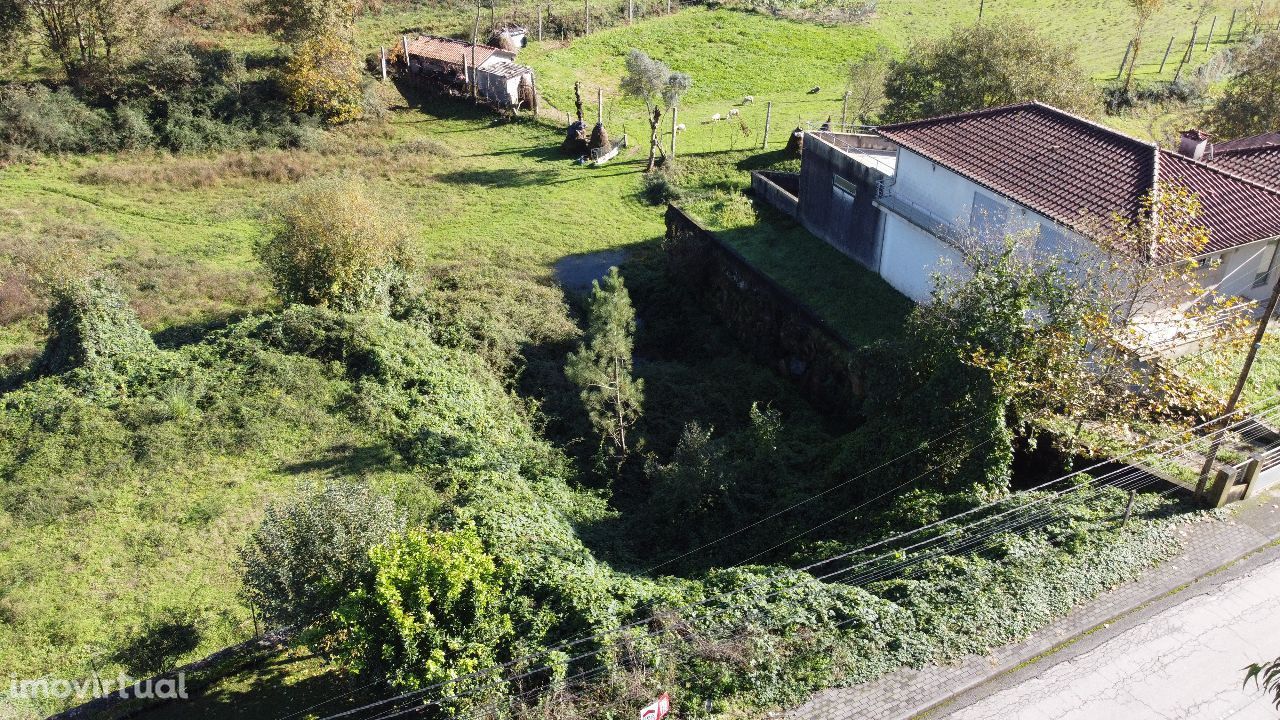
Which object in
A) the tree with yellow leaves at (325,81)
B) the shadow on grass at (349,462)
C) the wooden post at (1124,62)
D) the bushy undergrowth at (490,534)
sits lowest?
the shadow on grass at (349,462)

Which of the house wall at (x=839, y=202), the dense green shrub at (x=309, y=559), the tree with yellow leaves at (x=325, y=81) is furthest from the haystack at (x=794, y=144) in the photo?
the dense green shrub at (x=309, y=559)

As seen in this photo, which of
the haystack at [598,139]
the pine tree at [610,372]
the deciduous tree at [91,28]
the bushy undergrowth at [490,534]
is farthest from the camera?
the deciduous tree at [91,28]

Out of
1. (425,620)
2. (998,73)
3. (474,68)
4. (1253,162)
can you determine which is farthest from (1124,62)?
(425,620)

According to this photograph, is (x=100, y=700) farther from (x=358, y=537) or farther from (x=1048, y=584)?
(x=1048, y=584)

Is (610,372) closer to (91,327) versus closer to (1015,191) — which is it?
(1015,191)

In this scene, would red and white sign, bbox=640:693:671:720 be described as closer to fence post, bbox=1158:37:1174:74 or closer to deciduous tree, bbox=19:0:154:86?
deciduous tree, bbox=19:0:154:86

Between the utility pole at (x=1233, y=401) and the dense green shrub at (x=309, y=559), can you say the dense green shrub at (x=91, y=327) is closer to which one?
the dense green shrub at (x=309, y=559)
